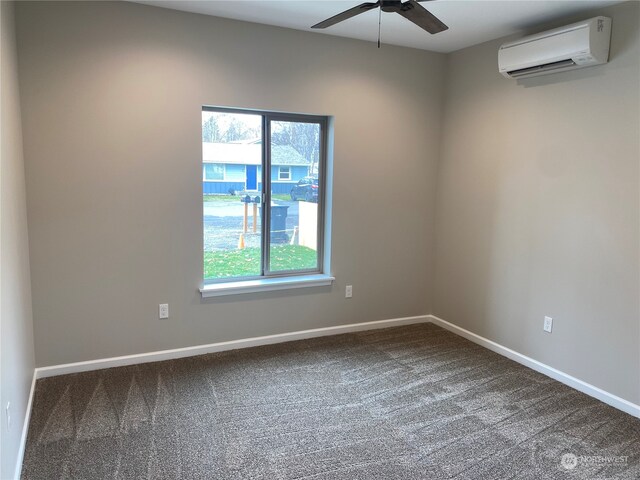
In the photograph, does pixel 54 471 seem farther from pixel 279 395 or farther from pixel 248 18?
pixel 248 18

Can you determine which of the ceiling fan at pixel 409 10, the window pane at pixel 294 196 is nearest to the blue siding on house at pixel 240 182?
the window pane at pixel 294 196

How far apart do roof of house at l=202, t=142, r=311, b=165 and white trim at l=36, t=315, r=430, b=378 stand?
1.46 meters

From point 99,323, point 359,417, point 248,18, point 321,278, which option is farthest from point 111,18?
point 359,417

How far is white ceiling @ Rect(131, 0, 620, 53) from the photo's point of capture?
287 centimetres

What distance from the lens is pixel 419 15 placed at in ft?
7.00

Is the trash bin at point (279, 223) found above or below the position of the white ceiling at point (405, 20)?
below

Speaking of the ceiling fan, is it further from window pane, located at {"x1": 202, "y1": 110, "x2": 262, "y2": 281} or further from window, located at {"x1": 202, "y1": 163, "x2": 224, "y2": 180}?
window, located at {"x1": 202, "y1": 163, "x2": 224, "y2": 180}

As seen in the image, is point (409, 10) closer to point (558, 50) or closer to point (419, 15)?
point (419, 15)

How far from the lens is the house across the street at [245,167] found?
3.48m

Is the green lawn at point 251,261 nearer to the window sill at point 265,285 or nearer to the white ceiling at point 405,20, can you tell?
the window sill at point 265,285

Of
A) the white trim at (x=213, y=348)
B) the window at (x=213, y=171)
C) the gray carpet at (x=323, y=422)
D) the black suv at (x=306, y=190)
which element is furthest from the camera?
the black suv at (x=306, y=190)

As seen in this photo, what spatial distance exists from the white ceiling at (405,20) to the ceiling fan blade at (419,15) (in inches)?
23.1

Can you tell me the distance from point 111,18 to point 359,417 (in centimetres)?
303

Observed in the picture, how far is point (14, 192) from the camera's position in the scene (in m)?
2.39
